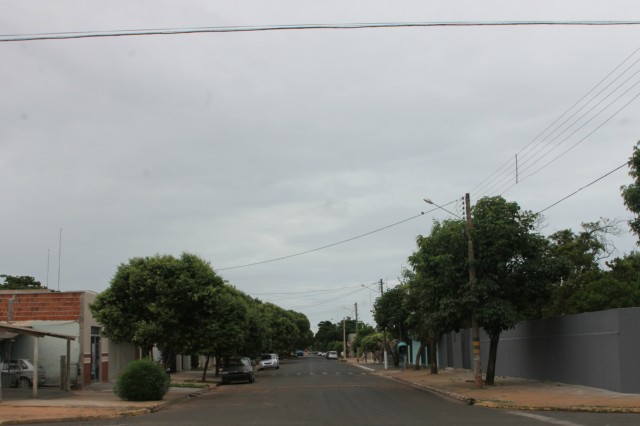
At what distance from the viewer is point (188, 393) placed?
Result: 1228 inches

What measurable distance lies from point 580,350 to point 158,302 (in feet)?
56.4

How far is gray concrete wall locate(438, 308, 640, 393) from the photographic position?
22.2 meters

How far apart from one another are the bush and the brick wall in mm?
8857

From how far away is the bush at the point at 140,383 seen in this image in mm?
25391

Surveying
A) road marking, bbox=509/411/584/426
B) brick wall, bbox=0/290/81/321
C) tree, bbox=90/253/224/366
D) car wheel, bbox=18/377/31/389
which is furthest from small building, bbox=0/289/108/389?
road marking, bbox=509/411/584/426

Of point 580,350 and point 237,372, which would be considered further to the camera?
point 237,372

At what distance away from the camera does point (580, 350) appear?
2562 centimetres

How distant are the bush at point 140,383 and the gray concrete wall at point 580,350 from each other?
1606 centimetres

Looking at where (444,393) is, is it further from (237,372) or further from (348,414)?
(237,372)

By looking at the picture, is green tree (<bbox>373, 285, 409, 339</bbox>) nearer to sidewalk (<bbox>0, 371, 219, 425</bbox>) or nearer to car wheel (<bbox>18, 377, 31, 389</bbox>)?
sidewalk (<bbox>0, 371, 219, 425</bbox>)

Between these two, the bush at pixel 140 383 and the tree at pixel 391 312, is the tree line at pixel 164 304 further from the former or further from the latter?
the tree at pixel 391 312

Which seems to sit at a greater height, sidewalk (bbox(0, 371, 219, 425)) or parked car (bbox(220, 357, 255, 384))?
sidewalk (bbox(0, 371, 219, 425))

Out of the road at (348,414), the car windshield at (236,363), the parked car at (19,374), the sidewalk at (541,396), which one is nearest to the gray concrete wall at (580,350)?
the sidewalk at (541,396)

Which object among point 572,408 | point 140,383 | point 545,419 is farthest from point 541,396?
point 140,383
